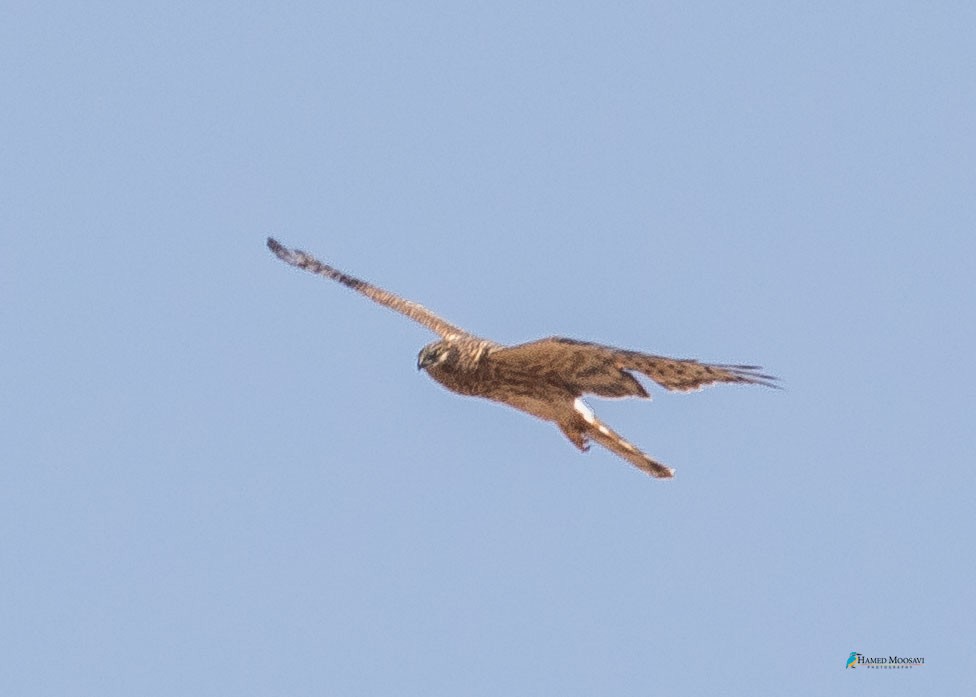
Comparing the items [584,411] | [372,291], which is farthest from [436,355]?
[372,291]

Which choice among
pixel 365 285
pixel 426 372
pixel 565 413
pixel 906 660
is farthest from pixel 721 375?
pixel 365 285

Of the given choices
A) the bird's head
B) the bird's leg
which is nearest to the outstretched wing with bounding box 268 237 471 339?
the bird's head

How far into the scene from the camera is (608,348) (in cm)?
1127

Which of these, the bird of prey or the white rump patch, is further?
the white rump patch

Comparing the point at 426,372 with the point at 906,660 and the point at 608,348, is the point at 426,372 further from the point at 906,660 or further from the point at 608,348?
→ the point at 906,660

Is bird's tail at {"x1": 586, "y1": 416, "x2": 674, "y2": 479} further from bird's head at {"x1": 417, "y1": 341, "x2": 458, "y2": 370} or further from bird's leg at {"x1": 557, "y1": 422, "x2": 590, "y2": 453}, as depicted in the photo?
bird's head at {"x1": 417, "y1": 341, "x2": 458, "y2": 370}

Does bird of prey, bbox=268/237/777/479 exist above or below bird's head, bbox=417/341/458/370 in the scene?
below

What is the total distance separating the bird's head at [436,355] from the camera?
12492 millimetres

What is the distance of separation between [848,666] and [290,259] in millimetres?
5888

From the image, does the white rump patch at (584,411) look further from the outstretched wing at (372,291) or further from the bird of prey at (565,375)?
the outstretched wing at (372,291)

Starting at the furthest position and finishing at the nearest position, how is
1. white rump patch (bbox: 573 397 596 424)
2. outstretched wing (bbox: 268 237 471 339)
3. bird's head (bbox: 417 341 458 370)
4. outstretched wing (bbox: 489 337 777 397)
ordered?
outstretched wing (bbox: 268 237 471 339) < bird's head (bbox: 417 341 458 370) < white rump patch (bbox: 573 397 596 424) < outstretched wing (bbox: 489 337 777 397)

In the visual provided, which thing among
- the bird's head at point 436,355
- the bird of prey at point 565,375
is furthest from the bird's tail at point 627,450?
the bird's head at point 436,355

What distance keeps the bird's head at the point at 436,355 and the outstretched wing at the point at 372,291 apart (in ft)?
1.73

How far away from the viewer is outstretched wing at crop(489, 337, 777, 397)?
11.1 metres
